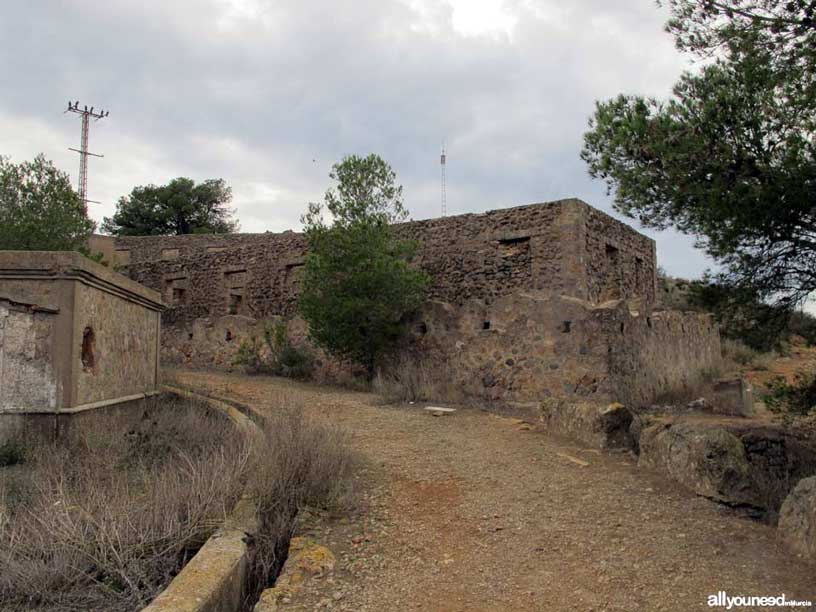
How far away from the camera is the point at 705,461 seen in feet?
17.1

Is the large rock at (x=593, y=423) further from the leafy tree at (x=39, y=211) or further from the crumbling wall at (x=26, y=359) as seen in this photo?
the leafy tree at (x=39, y=211)

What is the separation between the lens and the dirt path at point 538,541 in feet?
11.9

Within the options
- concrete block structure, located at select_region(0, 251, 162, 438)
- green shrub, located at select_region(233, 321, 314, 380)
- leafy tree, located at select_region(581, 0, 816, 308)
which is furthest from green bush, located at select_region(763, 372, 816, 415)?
green shrub, located at select_region(233, 321, 314, 380)

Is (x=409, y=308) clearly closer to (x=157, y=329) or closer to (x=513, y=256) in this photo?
(x=513, y=256)

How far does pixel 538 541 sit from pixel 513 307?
7.03 m

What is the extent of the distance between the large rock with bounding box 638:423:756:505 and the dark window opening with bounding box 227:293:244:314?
14.9 meters

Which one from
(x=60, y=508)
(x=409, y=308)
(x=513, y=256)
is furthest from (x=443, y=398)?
(x=60, y=508)

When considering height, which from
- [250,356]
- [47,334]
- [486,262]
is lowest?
[250,356]

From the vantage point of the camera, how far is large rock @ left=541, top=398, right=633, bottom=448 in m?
6.87

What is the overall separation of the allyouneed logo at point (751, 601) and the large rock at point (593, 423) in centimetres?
332

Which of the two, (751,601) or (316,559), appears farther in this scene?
(316,559)

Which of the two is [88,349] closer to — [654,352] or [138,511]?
[138,511]

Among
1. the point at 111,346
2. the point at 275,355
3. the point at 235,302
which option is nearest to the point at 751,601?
the point at 111,346

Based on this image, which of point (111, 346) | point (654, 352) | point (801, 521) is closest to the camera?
point (801, 521)
